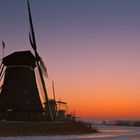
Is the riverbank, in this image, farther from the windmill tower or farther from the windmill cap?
the windmill cap

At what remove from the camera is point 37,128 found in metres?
48.8

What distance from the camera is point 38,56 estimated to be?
179 ft

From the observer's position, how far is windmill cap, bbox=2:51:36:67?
51594mm

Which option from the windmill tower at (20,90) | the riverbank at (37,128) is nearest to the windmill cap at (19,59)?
the windmill tower at (20,90)

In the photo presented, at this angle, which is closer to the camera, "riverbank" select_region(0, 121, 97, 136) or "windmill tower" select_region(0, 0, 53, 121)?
"riverbank" select_region(0, 121, 97, 136)

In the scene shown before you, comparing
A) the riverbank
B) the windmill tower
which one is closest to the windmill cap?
the windmill tower

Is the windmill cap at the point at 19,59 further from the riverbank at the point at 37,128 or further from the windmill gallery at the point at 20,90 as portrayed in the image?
the riverbank at the point at 37,128

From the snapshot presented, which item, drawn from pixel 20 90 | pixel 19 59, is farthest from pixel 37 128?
pixel 19 59

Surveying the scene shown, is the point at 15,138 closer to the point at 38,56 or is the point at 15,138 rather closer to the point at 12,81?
the point at 12,81

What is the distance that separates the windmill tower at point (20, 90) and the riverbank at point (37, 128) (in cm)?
282

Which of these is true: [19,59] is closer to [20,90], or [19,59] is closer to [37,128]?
[20,90]

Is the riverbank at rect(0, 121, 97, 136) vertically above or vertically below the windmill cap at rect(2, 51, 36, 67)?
below

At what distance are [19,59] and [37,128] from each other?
9228 mm

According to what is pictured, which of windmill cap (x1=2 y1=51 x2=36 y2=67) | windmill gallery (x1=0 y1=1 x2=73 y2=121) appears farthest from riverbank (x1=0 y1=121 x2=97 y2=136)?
windmill cap (x1=2 y1=51 x2=36 y2=67)
